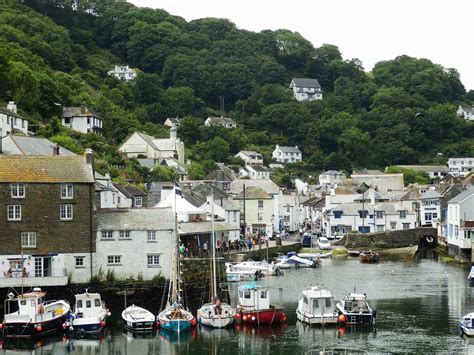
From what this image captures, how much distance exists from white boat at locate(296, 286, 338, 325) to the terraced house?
12640 millimetres

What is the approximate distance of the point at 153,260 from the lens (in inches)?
1874

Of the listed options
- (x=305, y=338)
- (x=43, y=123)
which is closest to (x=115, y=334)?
(x=305, y=338)

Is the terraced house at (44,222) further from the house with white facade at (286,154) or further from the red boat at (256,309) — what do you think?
the house with white facade at (286,154)

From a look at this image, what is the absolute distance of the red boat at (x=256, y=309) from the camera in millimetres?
44062

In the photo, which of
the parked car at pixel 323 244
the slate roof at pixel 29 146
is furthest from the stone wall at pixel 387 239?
the slate roof at pixel 29 146

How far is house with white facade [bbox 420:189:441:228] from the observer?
99562 millimetres

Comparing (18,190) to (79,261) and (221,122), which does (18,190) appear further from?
(221,122)

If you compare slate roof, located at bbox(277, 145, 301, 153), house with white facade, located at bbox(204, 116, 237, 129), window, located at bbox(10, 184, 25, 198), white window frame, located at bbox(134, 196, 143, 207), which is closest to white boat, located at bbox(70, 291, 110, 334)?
window, located at bbox(10, 184, 25, 198)

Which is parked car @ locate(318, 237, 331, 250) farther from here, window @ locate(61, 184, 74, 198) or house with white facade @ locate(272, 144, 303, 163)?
house with white facade @ locate(272, 144, 303, 163)

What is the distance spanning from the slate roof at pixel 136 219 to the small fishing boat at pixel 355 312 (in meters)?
10.9

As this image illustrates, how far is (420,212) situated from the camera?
102 meters

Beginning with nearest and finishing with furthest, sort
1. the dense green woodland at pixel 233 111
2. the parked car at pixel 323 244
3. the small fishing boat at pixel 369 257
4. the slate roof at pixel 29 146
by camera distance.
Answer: the slate roof at pixel 29 146 < the small fishing boat at pixel 369 257 < the parked car at pixel 323 244 < the dense green woodland at pixel 233 111

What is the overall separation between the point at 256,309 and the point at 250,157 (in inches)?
4175

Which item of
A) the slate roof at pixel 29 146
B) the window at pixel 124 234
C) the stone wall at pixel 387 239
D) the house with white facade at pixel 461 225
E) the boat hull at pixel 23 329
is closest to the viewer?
the boat hull at pixel 23 329
